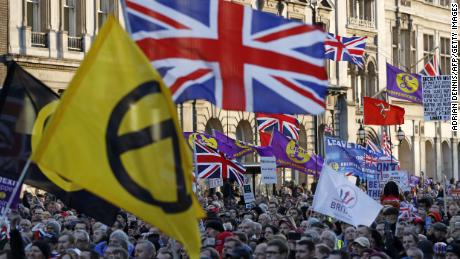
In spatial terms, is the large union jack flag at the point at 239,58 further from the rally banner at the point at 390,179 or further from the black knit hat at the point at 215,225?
the rally banner at the point at 390,179

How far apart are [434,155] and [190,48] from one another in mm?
52323

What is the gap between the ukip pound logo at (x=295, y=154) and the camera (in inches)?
1231

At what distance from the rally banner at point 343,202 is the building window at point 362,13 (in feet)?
125

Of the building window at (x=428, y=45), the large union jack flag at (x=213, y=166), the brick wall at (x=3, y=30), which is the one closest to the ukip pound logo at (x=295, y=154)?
the large union jack flag at (x=213, y=166)

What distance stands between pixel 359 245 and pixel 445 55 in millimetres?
52290

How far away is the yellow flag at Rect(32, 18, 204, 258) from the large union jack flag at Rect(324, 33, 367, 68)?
27605mm

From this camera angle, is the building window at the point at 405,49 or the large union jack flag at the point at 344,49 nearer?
the large union jack flag at the point at 344,49

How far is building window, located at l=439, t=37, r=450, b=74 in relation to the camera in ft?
211

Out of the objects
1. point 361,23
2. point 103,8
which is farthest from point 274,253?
point 361,23

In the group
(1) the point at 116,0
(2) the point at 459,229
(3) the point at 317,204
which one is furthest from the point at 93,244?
(1) the point at 116,0

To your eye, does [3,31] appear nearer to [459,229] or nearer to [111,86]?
[459,229]

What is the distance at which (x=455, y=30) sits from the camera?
64.4 metres

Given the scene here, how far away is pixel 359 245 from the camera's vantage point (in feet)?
45.5

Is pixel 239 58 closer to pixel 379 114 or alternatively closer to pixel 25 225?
pixel 25 225
